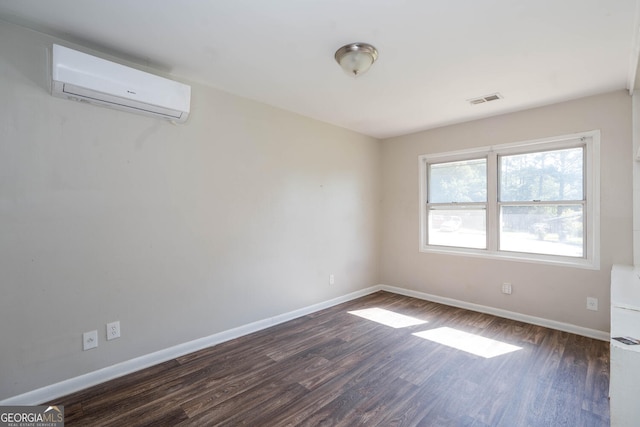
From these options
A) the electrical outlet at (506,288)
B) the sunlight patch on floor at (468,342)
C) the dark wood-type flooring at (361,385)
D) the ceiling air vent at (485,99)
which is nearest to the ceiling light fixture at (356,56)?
the ceiling air vent at (485,99)

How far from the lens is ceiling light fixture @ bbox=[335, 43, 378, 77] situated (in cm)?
209

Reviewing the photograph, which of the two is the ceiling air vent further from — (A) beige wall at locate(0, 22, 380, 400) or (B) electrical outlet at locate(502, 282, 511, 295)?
(B) electrical outlet at locate(502, 282, 511, 295)

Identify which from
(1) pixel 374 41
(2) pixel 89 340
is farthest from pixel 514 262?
(2) pixel 89 340

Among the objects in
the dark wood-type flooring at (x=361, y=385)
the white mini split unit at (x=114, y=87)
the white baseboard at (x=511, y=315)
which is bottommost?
the dark wood-type flooring at (x=361, y=385)

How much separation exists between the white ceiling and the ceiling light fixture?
0.18 ft

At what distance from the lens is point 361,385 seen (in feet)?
7.20

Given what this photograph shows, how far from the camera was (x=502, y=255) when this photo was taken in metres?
3.59

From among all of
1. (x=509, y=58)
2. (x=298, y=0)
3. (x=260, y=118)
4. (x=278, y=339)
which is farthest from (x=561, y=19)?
(x=278, y=339)

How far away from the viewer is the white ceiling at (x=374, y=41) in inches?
67.9

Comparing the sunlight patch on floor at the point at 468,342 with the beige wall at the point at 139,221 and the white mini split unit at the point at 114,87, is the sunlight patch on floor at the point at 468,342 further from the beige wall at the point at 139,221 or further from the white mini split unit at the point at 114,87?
the white mini split unit at the point at 114,87

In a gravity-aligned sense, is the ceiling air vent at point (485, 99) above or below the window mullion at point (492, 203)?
above

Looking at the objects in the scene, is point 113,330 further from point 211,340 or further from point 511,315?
point 511,315

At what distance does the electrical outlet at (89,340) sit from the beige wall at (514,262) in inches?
147

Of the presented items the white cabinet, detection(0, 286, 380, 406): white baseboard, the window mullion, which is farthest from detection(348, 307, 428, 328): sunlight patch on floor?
the white cabinet
